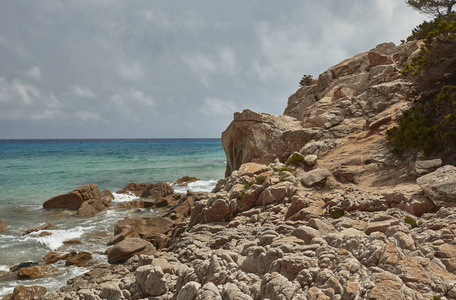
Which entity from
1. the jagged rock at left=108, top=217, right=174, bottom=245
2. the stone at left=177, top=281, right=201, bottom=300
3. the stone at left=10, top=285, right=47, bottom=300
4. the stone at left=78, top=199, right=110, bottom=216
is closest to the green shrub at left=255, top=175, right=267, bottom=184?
the jagged rock at left=108, top=217, right=174, bottom=245

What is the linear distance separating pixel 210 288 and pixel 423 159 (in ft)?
43.1

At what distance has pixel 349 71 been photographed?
31.9 meters

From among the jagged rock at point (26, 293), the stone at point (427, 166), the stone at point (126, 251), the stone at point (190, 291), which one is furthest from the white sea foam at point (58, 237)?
the stone at point (427, 166)

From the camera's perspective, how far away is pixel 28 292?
13.3 metres

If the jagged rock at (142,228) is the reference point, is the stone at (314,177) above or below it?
above

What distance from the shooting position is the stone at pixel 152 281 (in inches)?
364

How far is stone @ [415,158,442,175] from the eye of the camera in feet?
42.9

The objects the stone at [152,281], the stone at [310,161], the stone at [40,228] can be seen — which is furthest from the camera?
the stone at [40,228]

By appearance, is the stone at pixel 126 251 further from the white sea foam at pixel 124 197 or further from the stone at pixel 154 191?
the stone at pixel 154 191


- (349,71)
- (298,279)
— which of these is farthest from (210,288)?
(349,71)

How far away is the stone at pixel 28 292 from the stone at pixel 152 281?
7.25 metres

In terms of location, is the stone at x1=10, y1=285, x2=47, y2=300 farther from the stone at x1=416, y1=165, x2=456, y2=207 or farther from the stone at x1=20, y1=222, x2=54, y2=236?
the stone at x1=416, y1=165, x2=456, y2=207

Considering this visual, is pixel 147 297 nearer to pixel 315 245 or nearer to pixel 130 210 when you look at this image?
pixel 315 245

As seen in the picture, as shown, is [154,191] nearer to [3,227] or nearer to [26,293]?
[3,227]
